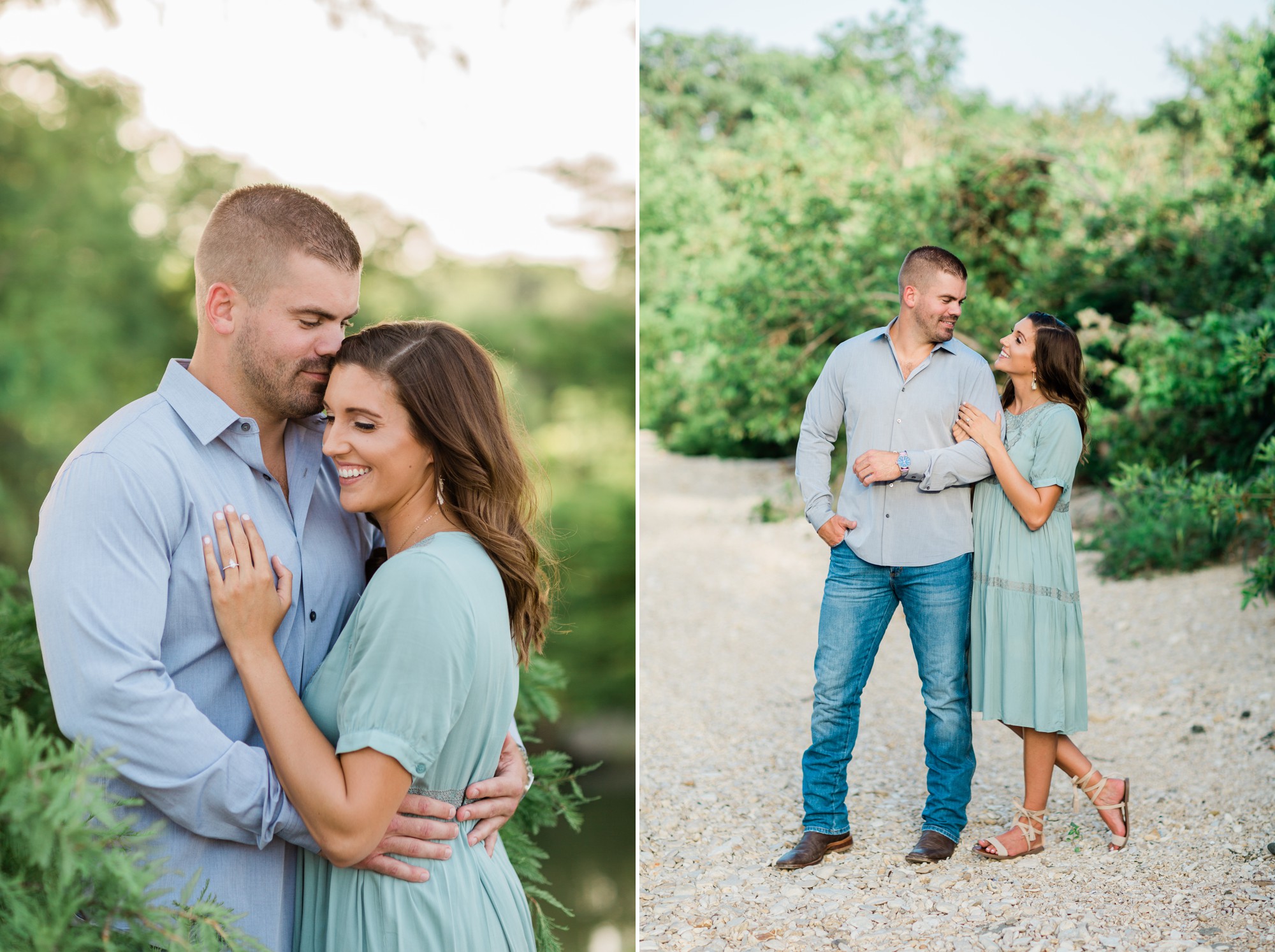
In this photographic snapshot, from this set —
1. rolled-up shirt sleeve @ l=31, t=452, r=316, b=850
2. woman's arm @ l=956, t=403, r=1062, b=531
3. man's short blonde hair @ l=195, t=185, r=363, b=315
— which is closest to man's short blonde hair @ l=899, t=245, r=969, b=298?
woman's arm @ l=956, t=403, r=1062, b=531

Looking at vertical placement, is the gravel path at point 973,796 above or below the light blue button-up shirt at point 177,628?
below

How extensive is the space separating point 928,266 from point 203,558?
8.24 feet

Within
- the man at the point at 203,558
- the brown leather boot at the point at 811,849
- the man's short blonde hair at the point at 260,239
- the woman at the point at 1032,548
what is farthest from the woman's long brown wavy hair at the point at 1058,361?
the man's short blonde hair at the point at 260,239

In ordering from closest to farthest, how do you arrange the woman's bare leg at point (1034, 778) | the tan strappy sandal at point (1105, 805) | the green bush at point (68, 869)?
the green bush at point (68, 869) → the woman's bare leg at point (1034, 778) → the tan strappy sandal at point (1105, 805)

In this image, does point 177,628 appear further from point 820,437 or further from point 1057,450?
point 1057,450

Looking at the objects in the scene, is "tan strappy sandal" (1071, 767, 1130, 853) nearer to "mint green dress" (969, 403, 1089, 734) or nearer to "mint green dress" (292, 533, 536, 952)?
"mint green dress" (969, 403, 1089, 734)

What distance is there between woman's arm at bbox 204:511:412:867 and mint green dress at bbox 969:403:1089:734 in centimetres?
237

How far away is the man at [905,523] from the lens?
138 inches

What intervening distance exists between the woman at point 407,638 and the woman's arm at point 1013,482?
196 centimetres

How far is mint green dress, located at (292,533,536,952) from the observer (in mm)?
1729

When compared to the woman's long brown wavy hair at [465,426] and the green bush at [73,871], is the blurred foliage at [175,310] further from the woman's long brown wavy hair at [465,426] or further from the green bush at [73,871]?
the green bush at [73,871]

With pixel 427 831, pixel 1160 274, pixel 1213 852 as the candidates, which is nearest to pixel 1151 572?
pixel 1160 274

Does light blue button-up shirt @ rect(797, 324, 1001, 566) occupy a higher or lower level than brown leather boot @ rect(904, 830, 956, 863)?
higher

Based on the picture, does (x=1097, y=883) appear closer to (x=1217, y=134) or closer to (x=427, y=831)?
(x=427, y=831)
